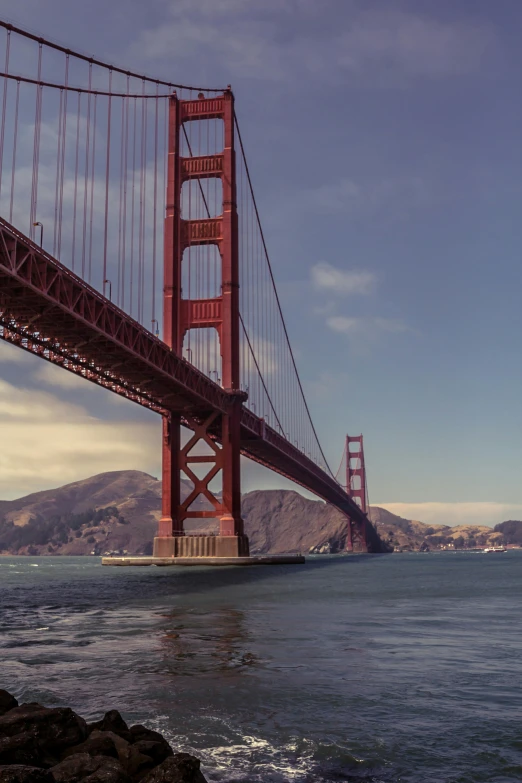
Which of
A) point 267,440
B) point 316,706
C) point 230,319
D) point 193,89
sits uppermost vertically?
point 193,89

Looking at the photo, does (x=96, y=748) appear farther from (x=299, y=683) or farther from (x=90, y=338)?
(x=90, y=338)

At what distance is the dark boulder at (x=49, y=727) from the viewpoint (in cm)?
727

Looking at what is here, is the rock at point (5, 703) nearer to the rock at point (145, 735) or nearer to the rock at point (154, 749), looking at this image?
the rock at point (145, 735)

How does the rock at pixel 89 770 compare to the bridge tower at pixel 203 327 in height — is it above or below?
below

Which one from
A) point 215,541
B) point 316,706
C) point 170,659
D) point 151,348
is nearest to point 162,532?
point 215,541

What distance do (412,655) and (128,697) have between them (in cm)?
593

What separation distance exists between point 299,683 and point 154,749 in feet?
16.0

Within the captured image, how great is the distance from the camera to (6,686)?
11.4 meters

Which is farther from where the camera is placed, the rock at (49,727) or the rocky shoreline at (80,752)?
the rock at (49,727)

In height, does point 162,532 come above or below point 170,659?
above

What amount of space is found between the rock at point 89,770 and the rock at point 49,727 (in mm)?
734

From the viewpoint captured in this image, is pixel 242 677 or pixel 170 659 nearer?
pixel 242 677

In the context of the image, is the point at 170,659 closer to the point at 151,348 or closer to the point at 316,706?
the point at 316,706

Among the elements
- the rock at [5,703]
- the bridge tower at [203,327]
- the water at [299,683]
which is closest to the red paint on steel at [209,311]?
the bridge tower at [203,327]
